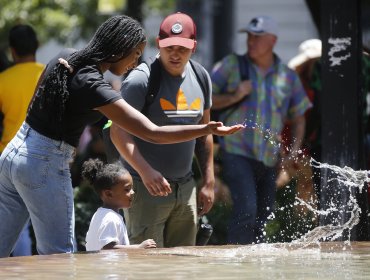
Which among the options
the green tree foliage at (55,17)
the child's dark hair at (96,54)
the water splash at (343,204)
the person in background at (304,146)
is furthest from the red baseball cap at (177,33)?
the green tree foliage at (55,17)

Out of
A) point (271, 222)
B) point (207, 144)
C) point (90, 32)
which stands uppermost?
point (90, 32)

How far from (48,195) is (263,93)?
126 inches

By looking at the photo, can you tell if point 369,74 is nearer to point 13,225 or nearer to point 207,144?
point 207,144

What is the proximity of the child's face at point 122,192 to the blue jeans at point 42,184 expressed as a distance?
2.36 feet

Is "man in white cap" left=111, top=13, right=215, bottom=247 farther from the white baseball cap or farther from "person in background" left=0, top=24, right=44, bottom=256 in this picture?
the white baseball cap

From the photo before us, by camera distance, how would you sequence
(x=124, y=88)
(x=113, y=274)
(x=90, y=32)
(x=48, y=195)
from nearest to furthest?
(x=113, y=274) < (x=48, y=195) < (x=124, y=88) < (x=90, y=32)

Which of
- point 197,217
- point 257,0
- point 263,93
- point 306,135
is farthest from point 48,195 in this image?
point 257,0

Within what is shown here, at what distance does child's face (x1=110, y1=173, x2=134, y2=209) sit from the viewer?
684cm

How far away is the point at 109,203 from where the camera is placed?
6883 millimetres

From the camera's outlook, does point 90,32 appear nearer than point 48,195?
No

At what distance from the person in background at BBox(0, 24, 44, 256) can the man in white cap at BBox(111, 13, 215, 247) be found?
122cm

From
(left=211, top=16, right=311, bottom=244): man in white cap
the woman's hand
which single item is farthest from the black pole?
the woman's hand

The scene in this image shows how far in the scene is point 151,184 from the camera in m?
6.42

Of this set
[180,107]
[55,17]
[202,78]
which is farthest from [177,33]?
[55,17]
